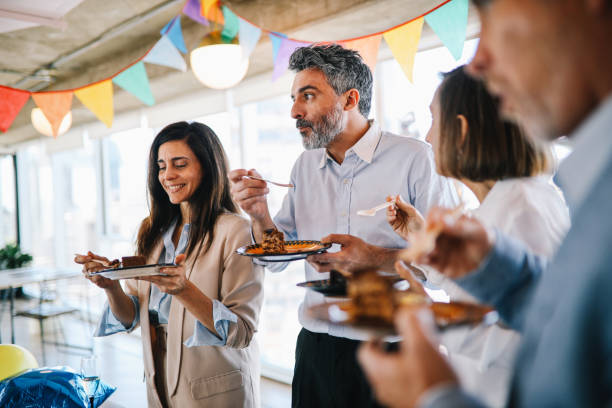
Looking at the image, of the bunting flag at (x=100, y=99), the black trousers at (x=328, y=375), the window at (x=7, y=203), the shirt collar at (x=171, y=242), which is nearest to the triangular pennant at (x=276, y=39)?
the bunting flag at (x=100, y=99)

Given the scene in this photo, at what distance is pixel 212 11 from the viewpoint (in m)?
3.48

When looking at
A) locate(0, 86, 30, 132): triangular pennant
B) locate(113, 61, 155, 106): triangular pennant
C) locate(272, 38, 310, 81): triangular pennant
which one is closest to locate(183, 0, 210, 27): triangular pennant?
locate(113, 61, 155, 106): triangular pennant

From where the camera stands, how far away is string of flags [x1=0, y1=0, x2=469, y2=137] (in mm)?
2150

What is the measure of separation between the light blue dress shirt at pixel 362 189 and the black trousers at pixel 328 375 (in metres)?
0.05

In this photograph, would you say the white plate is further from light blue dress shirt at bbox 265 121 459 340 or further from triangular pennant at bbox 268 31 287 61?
triangular pennant at bbox 268 31 287 61

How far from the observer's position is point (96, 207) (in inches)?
278

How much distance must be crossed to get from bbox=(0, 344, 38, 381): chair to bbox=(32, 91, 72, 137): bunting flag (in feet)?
5.51

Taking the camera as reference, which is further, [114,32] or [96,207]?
[96,207]

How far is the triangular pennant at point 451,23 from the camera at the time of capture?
212cm

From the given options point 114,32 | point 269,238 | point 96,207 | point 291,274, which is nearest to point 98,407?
point 269,238

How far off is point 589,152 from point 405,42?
6.49 ft

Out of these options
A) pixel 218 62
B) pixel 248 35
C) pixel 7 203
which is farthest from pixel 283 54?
pixel 7 203

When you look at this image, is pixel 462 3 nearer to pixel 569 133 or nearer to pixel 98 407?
pixel 569 133

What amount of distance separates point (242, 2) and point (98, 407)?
340 centimetres
